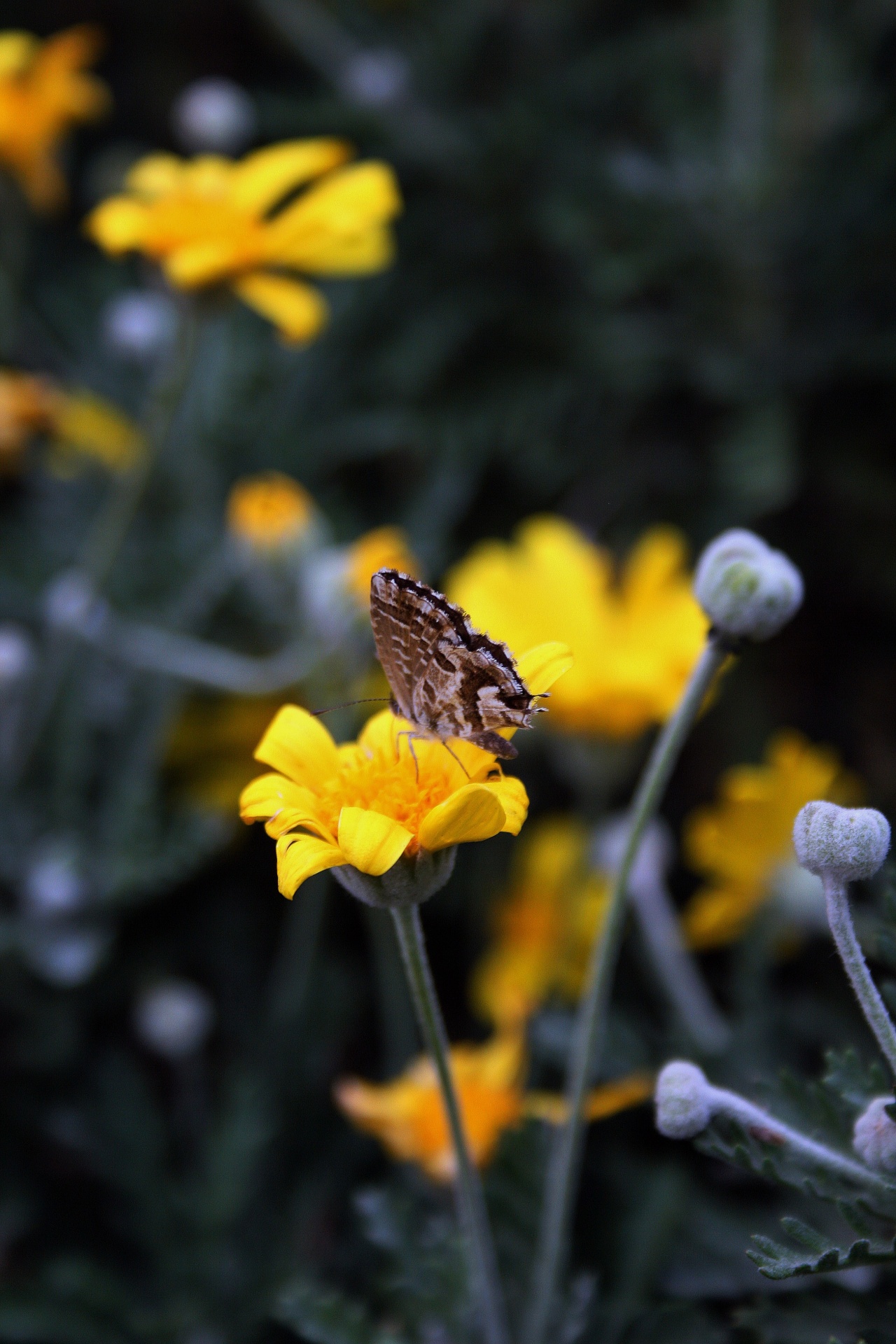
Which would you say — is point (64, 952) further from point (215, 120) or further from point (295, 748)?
point (215, 120)

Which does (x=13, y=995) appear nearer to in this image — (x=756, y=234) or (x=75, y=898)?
(x=75, y=898)

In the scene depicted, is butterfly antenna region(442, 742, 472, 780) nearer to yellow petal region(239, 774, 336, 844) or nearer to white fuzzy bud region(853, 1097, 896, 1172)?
yellow petal region(239, 774, 336, 844)

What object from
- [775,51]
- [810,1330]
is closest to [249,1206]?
[810,1330]

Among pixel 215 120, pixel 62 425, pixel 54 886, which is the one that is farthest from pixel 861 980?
pixel 215 120

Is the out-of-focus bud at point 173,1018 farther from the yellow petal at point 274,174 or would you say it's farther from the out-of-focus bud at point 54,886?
the yellow petal at point 274,174

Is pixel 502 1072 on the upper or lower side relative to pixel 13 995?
lower

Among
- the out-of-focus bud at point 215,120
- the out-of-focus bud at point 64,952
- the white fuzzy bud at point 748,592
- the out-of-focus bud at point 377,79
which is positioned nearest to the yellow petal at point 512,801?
the white fuzzy bud at point 748,592

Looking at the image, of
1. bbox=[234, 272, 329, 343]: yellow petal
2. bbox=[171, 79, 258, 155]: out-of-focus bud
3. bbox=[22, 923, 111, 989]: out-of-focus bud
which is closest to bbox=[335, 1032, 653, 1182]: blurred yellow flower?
bbox=[22, 923, 111, 989]: out-of-focus bud
